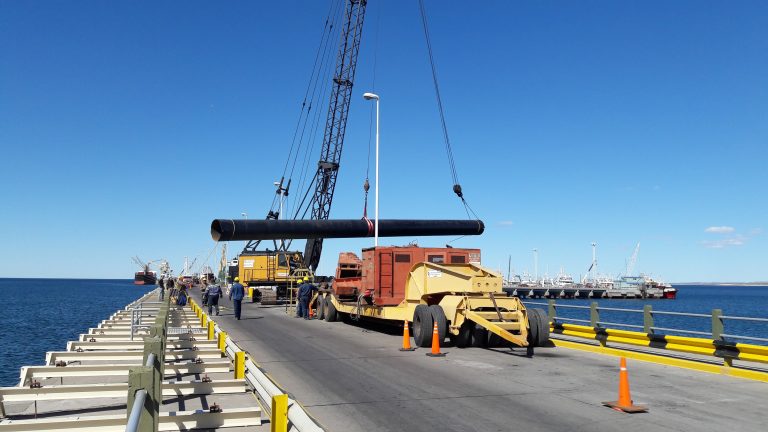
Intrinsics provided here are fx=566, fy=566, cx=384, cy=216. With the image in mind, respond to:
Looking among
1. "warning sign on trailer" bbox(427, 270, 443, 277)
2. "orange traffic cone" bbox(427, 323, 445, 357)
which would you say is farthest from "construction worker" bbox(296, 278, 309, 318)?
"orange traffic cone" bbox(427, 323, 445, 357)

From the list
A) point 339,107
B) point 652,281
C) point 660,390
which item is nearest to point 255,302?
point 339,107

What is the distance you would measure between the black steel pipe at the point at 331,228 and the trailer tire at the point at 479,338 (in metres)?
10.7

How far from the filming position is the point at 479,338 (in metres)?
16.4

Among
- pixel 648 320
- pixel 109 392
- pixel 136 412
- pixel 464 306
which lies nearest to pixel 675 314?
pixel 648 320

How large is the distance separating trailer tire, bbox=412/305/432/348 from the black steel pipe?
9.73 m

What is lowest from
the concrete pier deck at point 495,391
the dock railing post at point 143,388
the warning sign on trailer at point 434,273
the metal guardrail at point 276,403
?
the concrete pier deck at point 495,391

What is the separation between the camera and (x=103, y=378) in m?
10.4

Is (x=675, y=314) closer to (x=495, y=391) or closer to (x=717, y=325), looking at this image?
(x=717, y=325)

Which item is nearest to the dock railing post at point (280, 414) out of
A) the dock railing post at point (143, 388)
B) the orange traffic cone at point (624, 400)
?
the dock railing post at point (143, 388)

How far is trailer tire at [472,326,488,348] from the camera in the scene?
16.3 meters

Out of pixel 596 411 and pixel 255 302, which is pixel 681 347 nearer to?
pixel 596 411

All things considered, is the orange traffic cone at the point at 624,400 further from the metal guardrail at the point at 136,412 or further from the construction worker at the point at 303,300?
the construction worker at the point at 303,300

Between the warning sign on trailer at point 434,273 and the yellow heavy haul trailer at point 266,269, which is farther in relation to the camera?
the yellow heavy haul trailer at point 266,269

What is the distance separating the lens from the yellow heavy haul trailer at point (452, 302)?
15.1 meters
